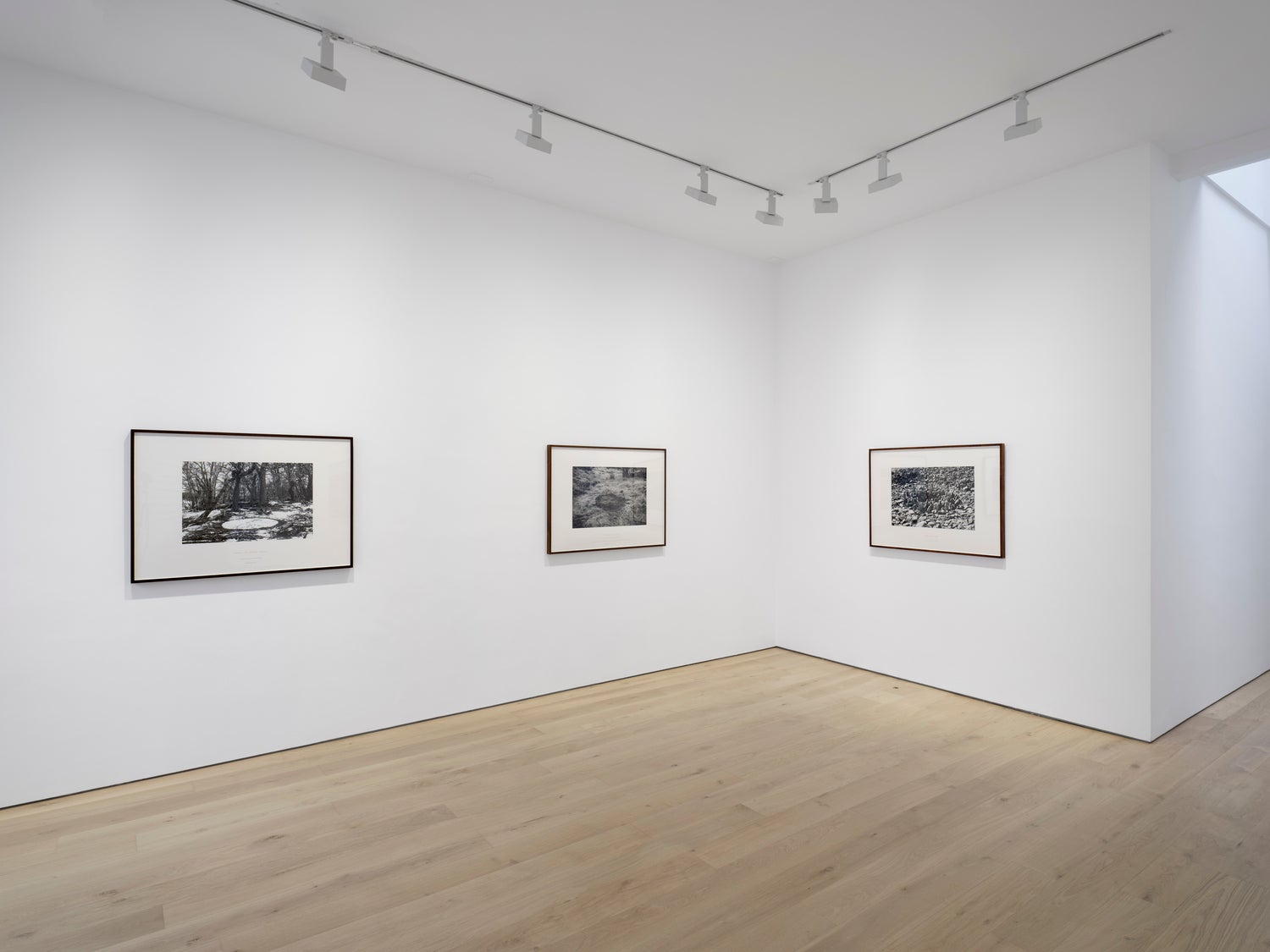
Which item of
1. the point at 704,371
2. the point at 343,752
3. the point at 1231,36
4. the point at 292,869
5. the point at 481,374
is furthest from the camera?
the point at 704,371

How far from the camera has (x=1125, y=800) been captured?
128 inches

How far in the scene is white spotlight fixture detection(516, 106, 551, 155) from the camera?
359 centimetres

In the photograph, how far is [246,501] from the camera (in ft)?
12.3

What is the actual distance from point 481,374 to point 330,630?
1813 mm

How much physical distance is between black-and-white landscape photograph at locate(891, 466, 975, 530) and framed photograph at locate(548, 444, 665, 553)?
5.79ft

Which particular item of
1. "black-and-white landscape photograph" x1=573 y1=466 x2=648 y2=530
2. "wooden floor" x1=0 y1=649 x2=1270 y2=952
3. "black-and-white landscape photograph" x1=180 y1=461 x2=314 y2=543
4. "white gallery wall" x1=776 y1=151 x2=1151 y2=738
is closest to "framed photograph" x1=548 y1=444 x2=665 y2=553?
"black-and-white landscape photograph" x1=573 y1=466 x2=648 y2=530

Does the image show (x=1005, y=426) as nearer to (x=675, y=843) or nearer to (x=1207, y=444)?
(x=1207, y=444)

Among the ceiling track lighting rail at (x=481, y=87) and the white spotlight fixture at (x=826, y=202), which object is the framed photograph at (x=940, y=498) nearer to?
the white spotlight fixture at (x=826, y=202)

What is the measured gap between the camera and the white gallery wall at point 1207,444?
4.04 meters

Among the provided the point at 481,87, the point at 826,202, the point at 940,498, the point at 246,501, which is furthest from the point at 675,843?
the point at 826,202

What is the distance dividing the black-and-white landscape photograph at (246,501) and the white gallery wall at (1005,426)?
3.95 metres

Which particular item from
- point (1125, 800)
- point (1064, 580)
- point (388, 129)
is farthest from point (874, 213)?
point (1125, 800)

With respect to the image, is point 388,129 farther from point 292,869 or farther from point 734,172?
point 292,869

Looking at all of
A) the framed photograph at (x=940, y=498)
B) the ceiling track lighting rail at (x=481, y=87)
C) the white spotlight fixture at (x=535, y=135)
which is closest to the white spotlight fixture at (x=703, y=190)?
the ceiling track lighting rail at (x=481, y=87)
